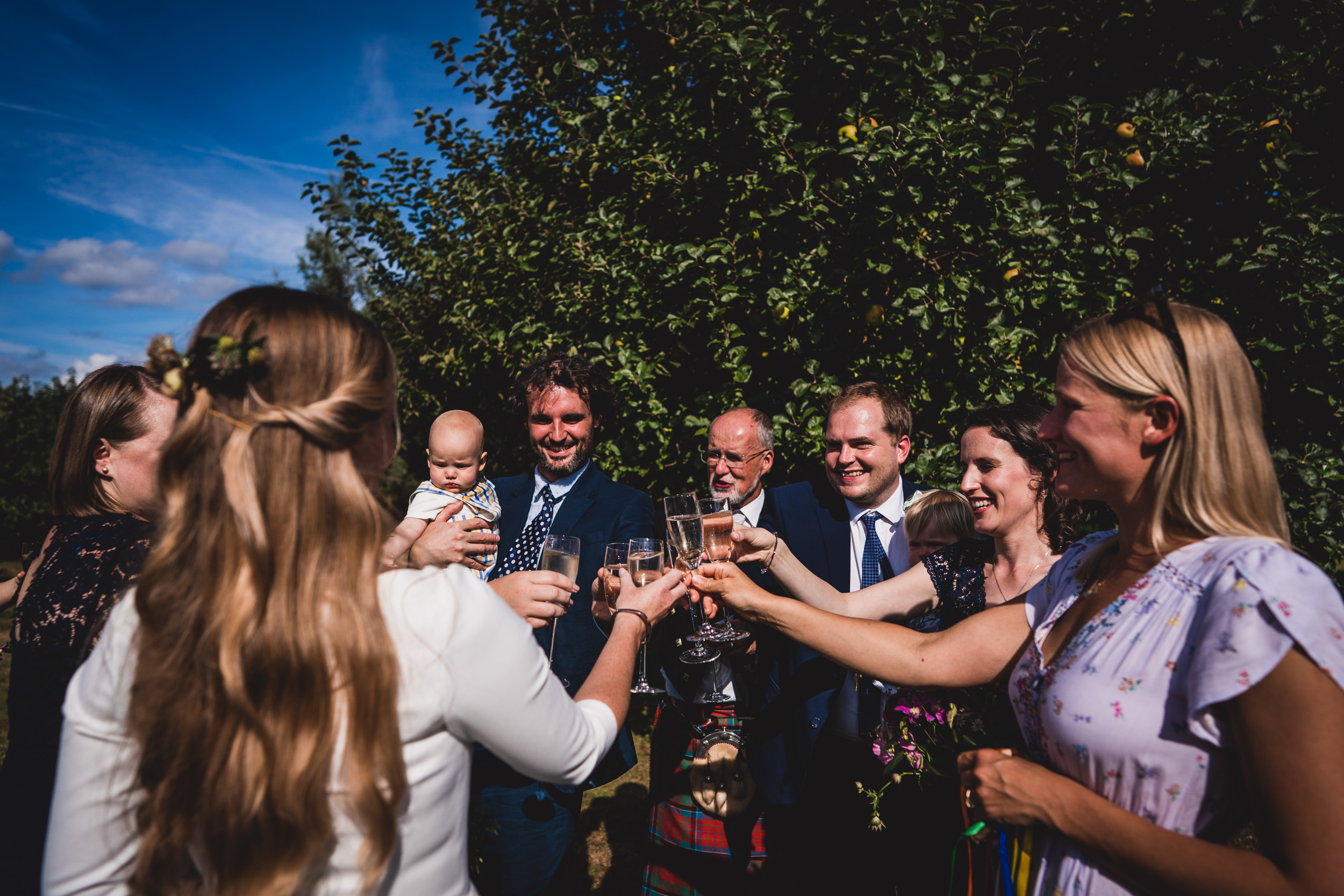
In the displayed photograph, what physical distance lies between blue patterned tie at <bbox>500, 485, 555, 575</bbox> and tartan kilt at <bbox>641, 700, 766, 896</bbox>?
104 cm

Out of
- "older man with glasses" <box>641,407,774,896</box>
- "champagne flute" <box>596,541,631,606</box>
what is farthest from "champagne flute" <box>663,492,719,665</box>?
"older man with glasses" <box>641,407,774,896</box>

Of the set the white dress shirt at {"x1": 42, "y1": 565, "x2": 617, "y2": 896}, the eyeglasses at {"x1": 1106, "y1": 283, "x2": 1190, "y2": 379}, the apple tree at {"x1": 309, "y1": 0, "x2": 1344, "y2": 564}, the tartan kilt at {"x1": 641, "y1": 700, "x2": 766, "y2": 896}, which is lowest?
the tartan kilt at {"x1": 641, "y1": 700, "x2": 766, "y2": 896}

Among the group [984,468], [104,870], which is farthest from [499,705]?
[984,468]

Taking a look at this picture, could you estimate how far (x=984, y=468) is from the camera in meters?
2.83

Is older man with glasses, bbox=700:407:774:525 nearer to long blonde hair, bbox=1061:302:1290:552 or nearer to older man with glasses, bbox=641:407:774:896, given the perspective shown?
older man with glasses, bbox=641:407:774:896

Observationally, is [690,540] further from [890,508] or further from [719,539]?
[890,508]

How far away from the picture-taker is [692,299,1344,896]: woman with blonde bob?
126cm

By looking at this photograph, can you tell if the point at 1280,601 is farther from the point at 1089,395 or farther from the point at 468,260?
the point at 468,260

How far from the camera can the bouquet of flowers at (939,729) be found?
6.67 feet

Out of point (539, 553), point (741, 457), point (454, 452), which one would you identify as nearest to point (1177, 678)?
point (539, 553)

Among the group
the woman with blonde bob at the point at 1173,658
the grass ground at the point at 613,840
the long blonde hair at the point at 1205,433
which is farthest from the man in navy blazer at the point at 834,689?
the long blonde hair at the point at 1205,433

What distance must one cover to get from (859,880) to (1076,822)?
85.8 inches

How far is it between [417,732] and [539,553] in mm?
1958

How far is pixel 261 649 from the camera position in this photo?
1205 millimetres
